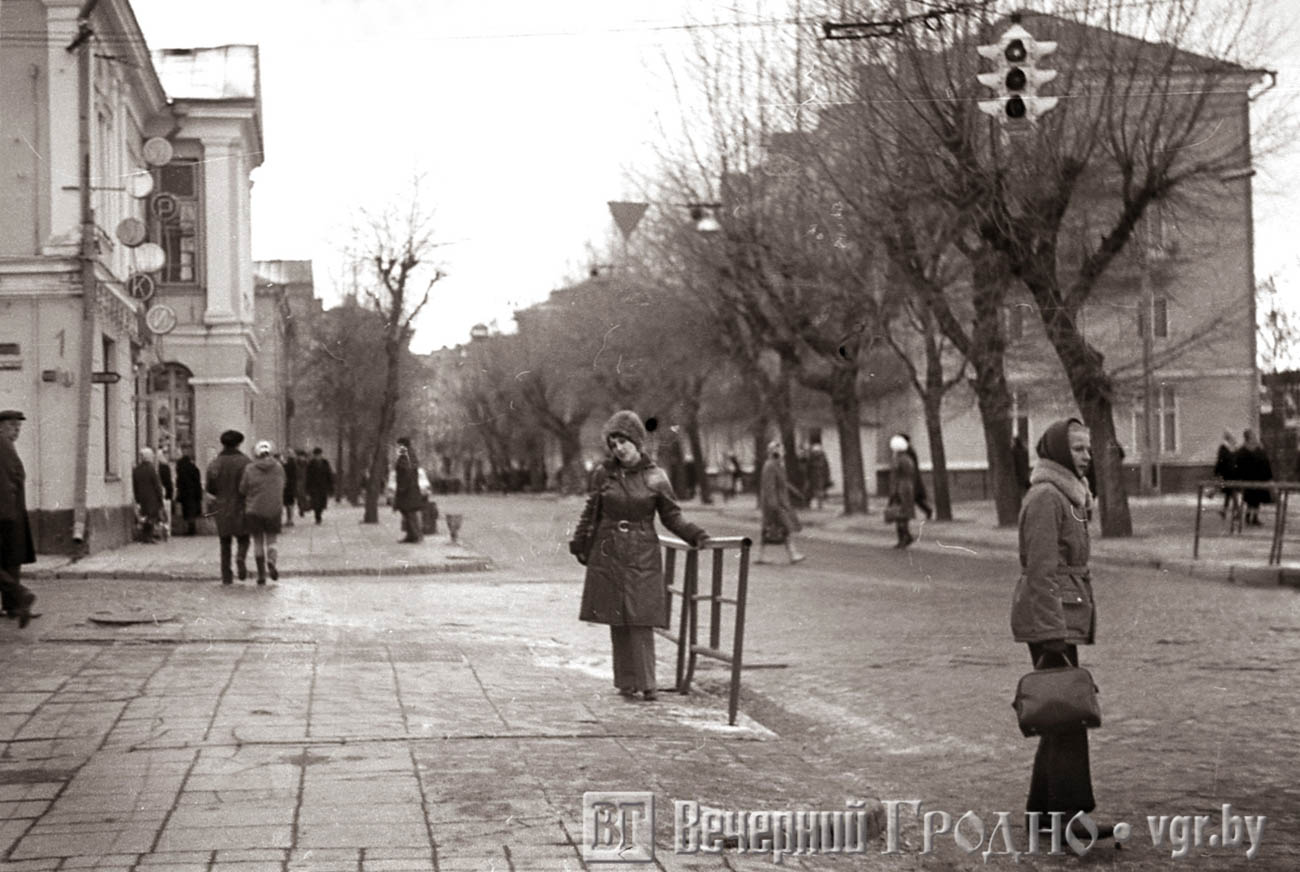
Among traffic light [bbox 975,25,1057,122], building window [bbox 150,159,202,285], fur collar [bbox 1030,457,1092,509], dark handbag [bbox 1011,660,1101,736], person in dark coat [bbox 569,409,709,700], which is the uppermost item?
building window [bbox 150,159,202,285]

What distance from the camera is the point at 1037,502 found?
24.9 feet

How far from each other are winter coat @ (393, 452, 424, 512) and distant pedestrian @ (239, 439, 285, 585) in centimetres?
954

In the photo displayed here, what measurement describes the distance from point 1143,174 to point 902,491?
6.64 meters

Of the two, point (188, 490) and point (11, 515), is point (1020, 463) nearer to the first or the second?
point (188, 490)

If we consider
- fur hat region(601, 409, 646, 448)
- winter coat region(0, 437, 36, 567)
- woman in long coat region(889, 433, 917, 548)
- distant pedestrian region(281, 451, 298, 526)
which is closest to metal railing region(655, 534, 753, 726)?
fur hat region(601, 409, 646, 448)

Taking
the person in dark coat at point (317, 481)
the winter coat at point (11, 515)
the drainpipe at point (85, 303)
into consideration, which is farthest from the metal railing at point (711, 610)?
the person in dark coat at point (317, 481)

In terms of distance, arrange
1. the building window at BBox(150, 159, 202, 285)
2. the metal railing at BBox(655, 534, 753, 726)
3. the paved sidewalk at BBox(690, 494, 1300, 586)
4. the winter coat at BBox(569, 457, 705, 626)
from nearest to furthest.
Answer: the metal railing at BBox(655, 534, 753, 726) → the winter coat at BBox(569, 457, 705, 626) → the paved sidewalk at BBox(690, 494, 1300, 586) → the building window at BBox(150, 159, 202, 285)

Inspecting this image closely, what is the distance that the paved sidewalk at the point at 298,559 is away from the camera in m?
22.9

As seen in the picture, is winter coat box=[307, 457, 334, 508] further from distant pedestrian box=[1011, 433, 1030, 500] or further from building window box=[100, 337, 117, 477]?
distant pedestrian box=[1011, 433, 1030, 500]

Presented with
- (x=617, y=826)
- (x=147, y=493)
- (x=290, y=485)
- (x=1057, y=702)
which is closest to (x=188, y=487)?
(x=147, y=493)

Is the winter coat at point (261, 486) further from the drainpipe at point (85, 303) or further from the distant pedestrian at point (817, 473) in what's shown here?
the distant pedestrian at point (817, 473)

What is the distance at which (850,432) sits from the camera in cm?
4416

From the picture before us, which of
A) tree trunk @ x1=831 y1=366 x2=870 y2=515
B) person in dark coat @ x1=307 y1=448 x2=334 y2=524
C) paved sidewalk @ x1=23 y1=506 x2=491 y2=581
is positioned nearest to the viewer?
paved sidewalk @ x1=23 y1=506 x2=491 y2=581

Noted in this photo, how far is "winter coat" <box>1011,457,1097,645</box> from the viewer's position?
294 inches
